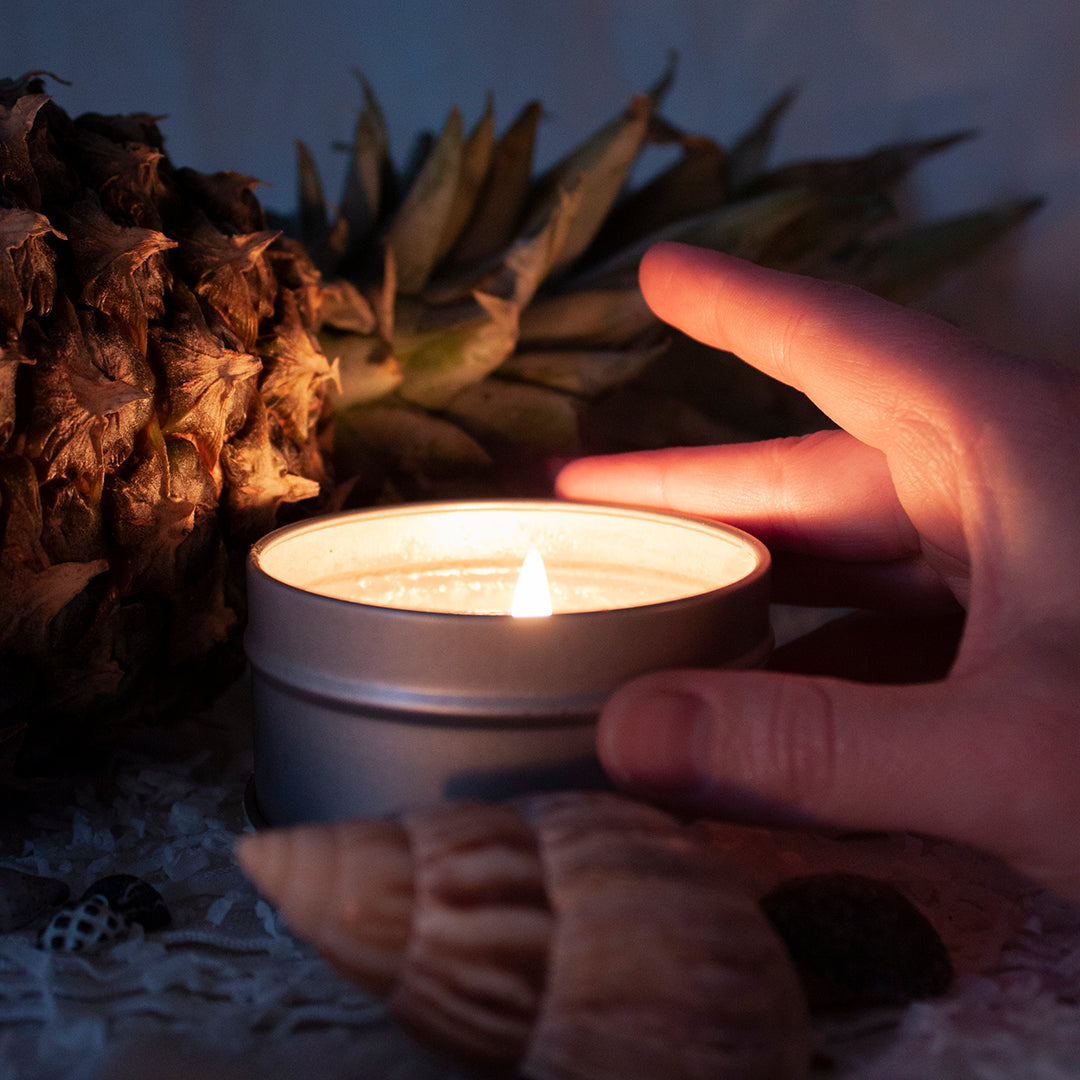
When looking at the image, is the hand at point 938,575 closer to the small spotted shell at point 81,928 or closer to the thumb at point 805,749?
the thumb at point 805,749

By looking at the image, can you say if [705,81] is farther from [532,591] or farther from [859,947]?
[859,947]

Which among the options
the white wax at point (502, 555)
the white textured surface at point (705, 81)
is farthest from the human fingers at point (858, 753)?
the white textured surface at point (705, 81)

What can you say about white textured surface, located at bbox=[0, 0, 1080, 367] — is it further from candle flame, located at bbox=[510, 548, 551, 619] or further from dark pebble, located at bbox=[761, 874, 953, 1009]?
dark pebble, located at bbox=[761, 874, 953, 1009]

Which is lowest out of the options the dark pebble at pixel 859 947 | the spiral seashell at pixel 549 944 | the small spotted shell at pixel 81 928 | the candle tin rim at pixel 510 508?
the small spotted shell at pixel 81 928

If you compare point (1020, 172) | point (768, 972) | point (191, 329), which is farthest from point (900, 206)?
point (768, 972)

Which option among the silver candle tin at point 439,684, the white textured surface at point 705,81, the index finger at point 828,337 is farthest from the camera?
the white textured surface at point 705,81

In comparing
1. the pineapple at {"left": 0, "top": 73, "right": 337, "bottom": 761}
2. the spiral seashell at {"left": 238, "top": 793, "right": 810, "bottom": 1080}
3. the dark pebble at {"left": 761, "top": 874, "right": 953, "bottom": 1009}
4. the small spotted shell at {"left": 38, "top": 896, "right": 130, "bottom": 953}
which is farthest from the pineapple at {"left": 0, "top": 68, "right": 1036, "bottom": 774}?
the dark pebble at {"left": 761, "top": 874, "right": 953, "bottom": 1009}

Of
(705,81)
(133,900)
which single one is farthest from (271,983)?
(705,81)
